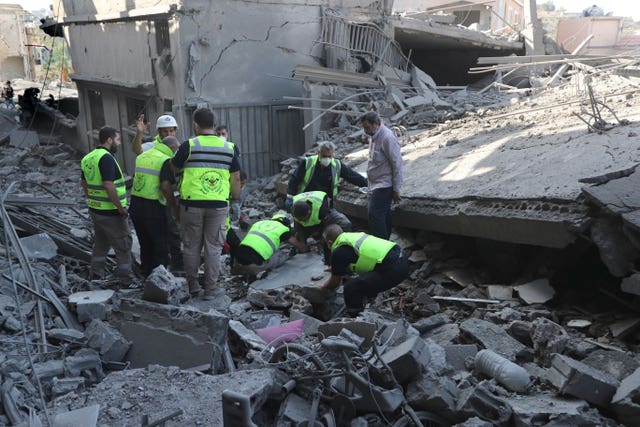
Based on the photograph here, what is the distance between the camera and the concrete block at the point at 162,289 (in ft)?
15.1

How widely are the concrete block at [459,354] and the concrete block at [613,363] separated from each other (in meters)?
0.76

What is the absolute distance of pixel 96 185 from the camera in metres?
5.60

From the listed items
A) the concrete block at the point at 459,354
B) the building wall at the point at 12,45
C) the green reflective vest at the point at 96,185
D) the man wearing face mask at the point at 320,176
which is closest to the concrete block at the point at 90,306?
the green reflective vest at the point at 96,185

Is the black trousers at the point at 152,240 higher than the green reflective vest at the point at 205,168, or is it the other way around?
the green reflective vest at the point at 205,168

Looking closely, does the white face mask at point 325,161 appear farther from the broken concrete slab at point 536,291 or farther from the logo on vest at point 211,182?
the broken concrete slab at point 536,291

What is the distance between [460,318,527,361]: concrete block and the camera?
4.12 m

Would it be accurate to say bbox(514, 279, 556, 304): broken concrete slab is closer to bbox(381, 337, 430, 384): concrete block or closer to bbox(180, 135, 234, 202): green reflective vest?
bbox(381, 337, 430, 384): concrete block

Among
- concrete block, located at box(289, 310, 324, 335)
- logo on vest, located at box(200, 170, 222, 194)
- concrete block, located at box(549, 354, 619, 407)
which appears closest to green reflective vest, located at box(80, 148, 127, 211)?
logo on vest, located at box(200, 170, 222, 194)

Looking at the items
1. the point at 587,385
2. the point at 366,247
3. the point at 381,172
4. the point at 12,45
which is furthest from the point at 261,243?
the point at 12,45

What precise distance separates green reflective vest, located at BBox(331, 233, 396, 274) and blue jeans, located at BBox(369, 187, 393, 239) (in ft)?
4.45

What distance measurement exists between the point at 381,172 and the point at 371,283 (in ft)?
5.41

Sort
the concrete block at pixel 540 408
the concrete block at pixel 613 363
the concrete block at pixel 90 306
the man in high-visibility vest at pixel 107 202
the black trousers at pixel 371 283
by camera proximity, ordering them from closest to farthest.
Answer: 1. the concrete block at pixel 540 408
2. the concrete block at pixel 613 363
3. the concrete block at pixel 90 306
4. the black trousers at pixel 371 283
5. the man in high-visibility vest at pixel 107 202

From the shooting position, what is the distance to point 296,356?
12.0 ft

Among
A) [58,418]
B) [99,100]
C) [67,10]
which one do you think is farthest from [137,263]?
[67,10]
